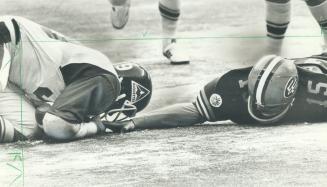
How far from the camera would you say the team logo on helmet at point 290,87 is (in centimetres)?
219

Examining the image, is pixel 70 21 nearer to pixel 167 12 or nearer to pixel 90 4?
pixel 90 4

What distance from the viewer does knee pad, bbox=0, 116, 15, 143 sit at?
7.02 ft

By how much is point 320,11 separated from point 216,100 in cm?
42

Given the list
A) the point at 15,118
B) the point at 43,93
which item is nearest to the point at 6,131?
the point at 15,118

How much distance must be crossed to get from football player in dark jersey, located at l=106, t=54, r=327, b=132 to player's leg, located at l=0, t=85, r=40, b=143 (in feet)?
0.76

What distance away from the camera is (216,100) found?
2.23m

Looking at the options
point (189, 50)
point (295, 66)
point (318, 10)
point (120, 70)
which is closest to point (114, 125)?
point (120, 70)

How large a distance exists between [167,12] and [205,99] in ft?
0.95

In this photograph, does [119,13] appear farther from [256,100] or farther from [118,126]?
[256,100]

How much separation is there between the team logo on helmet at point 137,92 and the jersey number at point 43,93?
246 millimetres

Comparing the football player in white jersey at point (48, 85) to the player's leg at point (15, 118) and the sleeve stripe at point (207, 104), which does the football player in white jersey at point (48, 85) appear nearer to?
the player's leg at point (15, 118)

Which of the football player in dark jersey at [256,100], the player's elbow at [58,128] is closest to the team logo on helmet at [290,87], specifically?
the football player in dark jersey at [256,100]

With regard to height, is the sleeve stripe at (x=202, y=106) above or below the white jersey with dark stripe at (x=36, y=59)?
below

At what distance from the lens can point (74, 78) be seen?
7.11 ft
